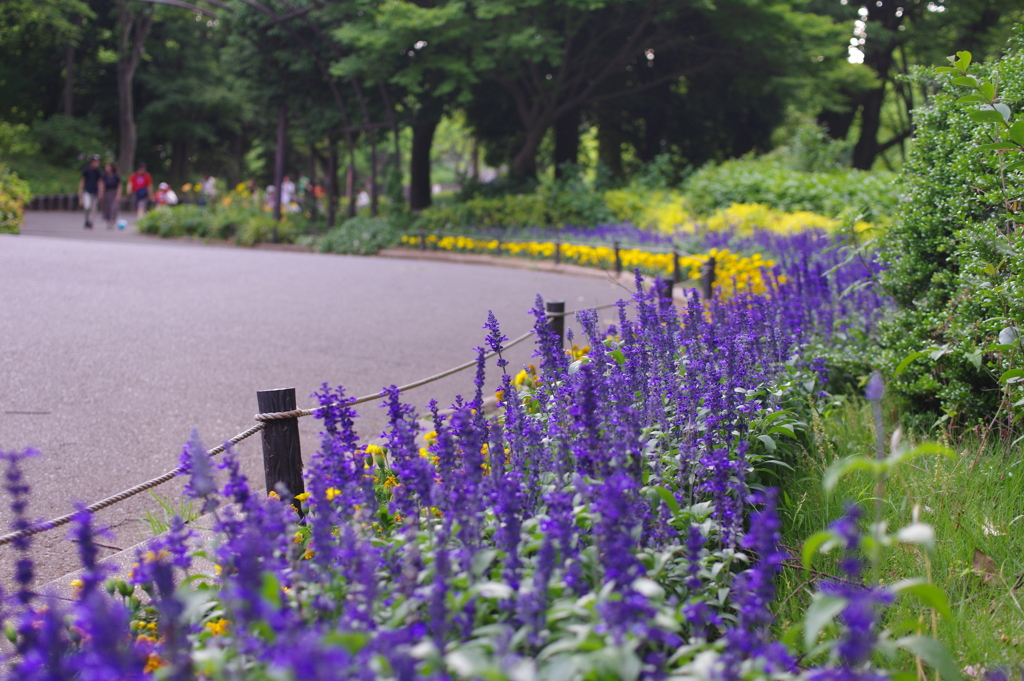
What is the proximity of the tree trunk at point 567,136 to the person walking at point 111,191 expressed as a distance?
12.5 m

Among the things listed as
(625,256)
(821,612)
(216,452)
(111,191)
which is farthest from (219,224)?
(821,612)

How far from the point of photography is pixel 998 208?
394 centimetres

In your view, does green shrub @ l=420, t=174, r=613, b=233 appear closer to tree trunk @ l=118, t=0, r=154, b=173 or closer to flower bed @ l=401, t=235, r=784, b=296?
flower bed @ l=401, t=235, r=784, b=296

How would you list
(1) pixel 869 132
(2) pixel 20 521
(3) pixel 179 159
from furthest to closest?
(3) pixel 179 159 → (1) pixel 869 132 → (2) pixel 20 521

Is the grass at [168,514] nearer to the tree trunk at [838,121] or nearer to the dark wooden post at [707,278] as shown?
the dark wooden post at [707,278]

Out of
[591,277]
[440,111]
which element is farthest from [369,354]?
[440,111]

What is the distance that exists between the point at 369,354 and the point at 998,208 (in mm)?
4816

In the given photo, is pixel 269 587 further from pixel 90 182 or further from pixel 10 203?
pixel 90 182

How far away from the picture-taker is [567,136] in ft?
74.1

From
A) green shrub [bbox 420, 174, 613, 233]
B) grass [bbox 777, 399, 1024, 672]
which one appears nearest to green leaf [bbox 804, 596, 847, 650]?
grass [bbox 777, 399, 1024, 672]

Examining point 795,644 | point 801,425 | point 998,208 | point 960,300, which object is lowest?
point 795,644

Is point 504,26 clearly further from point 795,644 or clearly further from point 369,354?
point 795,644

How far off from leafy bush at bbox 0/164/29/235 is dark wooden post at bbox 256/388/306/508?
17932mm

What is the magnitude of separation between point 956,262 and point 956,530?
5.24 feet
